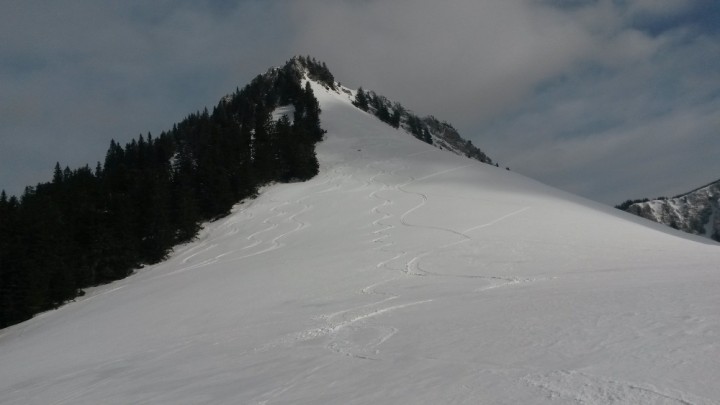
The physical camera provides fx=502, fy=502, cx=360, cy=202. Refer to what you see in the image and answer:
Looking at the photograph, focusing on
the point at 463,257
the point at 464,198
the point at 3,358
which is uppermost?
the point at 464,198

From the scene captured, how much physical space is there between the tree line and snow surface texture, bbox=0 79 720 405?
2620mm

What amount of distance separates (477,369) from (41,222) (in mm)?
36260

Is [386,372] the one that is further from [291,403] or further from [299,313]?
[299,313]

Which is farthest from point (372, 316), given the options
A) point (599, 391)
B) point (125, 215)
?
point (125, 215)

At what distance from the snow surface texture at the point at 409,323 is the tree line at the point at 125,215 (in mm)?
2620

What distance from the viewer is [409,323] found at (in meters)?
Answer: 10.5

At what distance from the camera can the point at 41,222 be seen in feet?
113

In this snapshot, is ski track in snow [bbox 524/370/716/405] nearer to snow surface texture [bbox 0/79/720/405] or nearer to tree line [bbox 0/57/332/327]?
snow surface texture [bbox 0/79/720/405]

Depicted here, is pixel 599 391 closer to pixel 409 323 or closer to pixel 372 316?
pixel 409 323

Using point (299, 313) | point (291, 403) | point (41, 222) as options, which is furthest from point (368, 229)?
point (291, 403)

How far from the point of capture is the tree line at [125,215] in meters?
29.7

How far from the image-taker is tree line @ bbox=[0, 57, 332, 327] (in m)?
29.7

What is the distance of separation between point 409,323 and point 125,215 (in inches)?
1340

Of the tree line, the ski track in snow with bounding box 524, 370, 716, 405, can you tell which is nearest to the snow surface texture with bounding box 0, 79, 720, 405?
the ski track in snow with bounding box 524, 370, 716, 405
